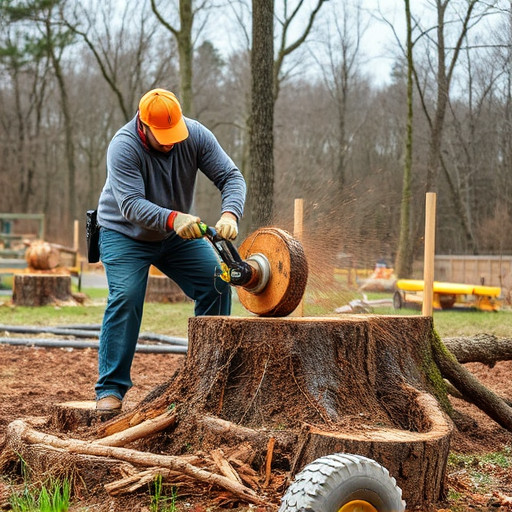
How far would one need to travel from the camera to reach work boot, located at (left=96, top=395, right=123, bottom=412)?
3.89m

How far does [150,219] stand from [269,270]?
2.30ft

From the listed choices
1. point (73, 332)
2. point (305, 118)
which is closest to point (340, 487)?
point (73, 332)

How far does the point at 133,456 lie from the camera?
119 inches

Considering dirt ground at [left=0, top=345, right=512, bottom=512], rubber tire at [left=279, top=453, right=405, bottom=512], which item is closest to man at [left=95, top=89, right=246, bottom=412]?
dirt ground at [left=0, top=345, right=512, bottom=512]

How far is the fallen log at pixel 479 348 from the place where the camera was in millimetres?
5004

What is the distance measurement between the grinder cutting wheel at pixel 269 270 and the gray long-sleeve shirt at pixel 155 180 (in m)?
0.28

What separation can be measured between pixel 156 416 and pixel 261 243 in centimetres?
111

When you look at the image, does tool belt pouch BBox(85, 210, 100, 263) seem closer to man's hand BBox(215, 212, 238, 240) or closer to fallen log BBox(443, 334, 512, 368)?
man's hand BBox(215, 212, 238, 240)

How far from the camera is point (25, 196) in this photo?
35125 millimetres

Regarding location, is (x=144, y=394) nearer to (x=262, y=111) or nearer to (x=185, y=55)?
(x=262, y=111)

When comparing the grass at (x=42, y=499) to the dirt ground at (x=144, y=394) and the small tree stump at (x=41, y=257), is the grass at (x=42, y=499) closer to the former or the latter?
the dirt ground at (x=144, y=394)

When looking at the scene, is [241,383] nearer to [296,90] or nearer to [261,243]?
[261,243]

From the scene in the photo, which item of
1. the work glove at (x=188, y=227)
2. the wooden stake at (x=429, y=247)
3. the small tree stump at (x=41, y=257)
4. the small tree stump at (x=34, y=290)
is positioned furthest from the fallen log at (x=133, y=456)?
the small tree stump at (x=41, y=257)

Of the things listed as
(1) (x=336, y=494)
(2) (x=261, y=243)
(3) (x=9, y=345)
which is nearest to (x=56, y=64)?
(3) (x=9, y=345)
